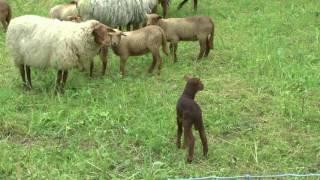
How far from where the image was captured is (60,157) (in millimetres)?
6207

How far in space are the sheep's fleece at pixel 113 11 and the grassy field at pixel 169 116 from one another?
24.7 inches

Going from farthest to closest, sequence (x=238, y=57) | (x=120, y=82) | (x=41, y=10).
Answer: (x=41, y=10) → (x=238, y=57) → (x=120, y=82)

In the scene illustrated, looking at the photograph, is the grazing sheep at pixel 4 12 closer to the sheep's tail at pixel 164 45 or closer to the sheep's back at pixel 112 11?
the sheep's back at pixel 112 11

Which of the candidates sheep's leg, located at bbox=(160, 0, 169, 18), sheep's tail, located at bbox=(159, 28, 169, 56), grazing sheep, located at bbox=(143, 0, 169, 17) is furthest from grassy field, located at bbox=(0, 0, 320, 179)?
Result: sheep's leg, located at bbox=(160, 0, 169, 18)

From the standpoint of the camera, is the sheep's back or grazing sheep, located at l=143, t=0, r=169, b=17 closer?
the sheep's back

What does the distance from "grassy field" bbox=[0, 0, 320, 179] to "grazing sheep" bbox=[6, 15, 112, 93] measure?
0.42m

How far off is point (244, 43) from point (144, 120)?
360 cm

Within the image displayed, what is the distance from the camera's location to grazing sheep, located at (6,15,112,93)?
25.5 feet

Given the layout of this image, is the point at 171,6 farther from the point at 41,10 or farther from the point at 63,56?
the point at 63,56

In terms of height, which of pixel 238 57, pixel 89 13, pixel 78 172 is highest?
pixel 89 13

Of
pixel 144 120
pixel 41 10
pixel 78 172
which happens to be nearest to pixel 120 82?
pixel 144 120

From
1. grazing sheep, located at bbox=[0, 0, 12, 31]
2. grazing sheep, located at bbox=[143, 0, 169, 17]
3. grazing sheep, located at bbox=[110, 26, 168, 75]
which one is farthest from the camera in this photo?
grazing sheep, located at bbox=[0, 0, 12, 31]

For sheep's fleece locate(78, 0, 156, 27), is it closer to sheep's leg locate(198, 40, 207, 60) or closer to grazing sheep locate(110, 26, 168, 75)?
grazing sheep locate(110, 26, 168, 75)

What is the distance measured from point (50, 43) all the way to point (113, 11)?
6.70ft
